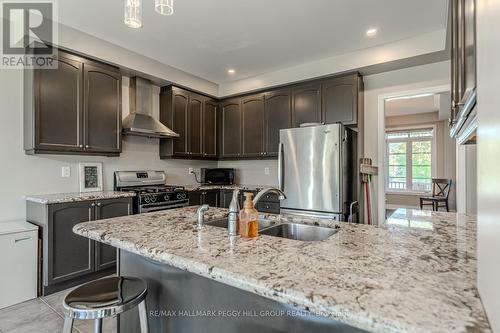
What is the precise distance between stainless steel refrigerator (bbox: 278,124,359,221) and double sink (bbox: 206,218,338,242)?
1621mm

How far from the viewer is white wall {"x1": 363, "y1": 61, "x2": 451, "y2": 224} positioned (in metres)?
3.30

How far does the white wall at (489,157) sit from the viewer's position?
0.46 m

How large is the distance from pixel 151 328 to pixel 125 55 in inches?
126

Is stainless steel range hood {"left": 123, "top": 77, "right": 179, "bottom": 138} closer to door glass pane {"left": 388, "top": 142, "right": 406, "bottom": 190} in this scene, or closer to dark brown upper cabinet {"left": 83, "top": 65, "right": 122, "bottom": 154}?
dark brown upper cabinet {"left": 83, "top": 65, "right": 122, "bottom": 154}

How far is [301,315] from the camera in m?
0.90

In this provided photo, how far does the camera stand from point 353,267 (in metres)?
0.81

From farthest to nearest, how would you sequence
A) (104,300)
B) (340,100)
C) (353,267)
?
(340,100) < (104,300) < (353,267)

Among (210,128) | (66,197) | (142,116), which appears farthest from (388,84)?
(66,197)

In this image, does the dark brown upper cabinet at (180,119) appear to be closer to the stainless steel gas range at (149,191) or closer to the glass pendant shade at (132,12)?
the stainless steel gas range at (149,191)

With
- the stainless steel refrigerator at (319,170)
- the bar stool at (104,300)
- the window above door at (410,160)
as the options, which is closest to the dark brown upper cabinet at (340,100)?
the stainless steel refrigerator at (319,170)

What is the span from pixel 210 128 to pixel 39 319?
330cm

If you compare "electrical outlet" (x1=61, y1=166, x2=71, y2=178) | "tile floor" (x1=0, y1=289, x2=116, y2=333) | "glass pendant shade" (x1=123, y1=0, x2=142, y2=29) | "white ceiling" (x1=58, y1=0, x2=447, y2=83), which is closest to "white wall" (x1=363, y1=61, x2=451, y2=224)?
"white ceiling" (x1=58, y1=0, x2=447, y2=83)

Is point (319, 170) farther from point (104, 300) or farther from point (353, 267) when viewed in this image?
point (104, 300)

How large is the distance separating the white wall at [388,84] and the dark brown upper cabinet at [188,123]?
251cm
